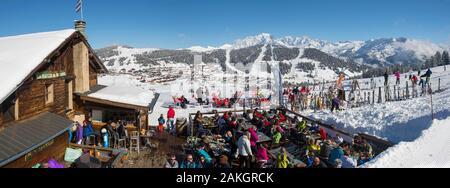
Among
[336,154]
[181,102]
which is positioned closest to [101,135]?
[336,154]

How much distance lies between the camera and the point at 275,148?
11.9 m

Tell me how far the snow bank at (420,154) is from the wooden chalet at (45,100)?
9.80 metres

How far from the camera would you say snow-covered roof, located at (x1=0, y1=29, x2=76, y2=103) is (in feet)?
29.7

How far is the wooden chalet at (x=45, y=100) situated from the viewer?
898cm

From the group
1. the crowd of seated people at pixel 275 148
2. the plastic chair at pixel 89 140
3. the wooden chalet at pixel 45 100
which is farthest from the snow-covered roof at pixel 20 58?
the crowd of seated people at pixel 275 148

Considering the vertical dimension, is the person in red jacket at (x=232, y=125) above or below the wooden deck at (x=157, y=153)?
above

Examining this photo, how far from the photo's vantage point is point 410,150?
8555 millimetres

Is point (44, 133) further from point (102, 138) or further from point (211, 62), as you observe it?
point (211, 62)

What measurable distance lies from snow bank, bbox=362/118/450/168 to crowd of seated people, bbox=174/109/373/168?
0.96m

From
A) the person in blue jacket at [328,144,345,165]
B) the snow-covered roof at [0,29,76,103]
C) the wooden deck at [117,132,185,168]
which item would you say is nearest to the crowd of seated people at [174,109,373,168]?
the person in blue jacket at [328,144,345,165]

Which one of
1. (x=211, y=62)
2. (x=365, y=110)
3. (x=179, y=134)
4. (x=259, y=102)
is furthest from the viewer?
(x=211, y=62)

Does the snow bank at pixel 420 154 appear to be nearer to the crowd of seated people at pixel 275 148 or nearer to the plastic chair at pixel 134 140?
the crowd of seated people at pixel 275 148
